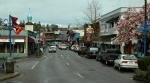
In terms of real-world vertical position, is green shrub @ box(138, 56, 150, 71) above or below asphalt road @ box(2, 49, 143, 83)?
above

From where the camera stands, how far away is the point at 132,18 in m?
41.2

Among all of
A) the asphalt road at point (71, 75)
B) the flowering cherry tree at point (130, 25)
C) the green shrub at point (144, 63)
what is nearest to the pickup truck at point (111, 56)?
the asphalt road at point (71, 75)

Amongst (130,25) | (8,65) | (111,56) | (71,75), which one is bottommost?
(71,75)

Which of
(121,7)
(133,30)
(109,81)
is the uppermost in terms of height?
(121,7)

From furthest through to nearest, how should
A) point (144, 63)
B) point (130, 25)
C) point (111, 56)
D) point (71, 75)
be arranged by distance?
1. point (130, 25)
2. point (111, 56)
3. point (71, 75)
4. point (144, 63)

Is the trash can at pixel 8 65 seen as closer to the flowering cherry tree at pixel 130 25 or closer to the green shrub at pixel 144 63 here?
the green shrub at pixel 144 63

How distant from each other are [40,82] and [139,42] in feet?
83.6

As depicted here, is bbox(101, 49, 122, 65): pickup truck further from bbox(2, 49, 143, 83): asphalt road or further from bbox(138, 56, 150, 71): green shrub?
bbox(138, 56, 150, 71): green shrub

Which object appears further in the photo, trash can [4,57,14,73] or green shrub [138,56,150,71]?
trash can [4,57,14,73]

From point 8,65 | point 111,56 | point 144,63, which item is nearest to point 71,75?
point 8,65

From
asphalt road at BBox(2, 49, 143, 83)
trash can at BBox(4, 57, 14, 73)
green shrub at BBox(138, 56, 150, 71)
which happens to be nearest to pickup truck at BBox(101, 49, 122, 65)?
asphalt road at BBox(2, 49, 143, 83)

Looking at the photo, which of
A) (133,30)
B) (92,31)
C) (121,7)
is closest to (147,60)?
(133,30)

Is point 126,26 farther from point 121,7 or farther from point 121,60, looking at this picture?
point 121,60

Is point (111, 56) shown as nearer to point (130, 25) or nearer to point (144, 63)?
point (130, 25)
